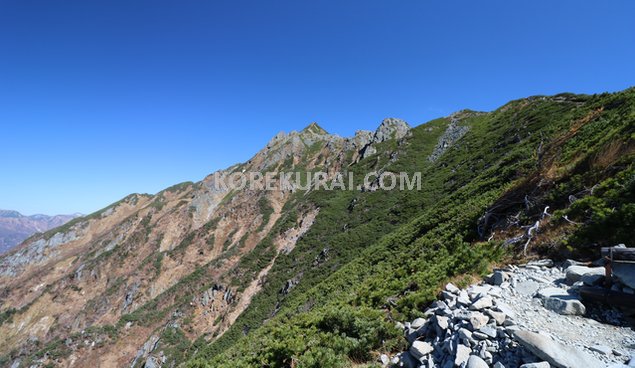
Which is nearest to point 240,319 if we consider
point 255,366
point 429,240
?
point 429,240

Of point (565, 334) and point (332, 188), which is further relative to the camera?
point (332, 188)

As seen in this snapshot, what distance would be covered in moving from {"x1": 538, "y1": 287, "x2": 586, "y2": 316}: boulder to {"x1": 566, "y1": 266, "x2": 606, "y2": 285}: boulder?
1.63 feet

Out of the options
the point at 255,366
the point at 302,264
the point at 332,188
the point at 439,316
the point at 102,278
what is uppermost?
the point at 332,188

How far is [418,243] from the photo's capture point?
19922mm

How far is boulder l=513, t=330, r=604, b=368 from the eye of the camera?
4488mm

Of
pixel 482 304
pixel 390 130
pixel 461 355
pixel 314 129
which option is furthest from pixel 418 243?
pixel 314 129

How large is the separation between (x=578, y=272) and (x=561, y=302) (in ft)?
4.16

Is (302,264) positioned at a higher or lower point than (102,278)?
higher

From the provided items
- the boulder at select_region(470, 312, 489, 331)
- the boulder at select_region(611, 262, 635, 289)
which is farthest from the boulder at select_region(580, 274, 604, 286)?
the boulder at select_region(470, 312, 489, 331)

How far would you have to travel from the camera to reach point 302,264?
146 ft

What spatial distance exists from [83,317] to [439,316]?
91.3m

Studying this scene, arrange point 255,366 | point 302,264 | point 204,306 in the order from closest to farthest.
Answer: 1. point 255,366
2. point 302,264
3. point 204,306

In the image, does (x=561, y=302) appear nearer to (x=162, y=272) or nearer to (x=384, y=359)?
(x=384, y=359)

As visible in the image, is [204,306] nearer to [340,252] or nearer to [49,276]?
[340,252]
